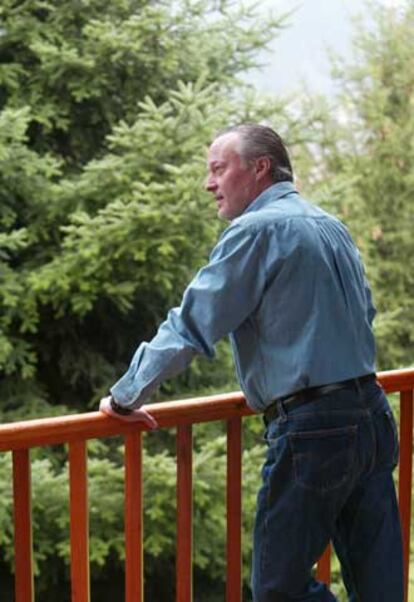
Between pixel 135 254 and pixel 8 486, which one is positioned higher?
pixel 135 254

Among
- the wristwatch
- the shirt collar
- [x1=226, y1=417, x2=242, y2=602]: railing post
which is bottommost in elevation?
[x1=226, y1=417, x2=242, y2=602]: railing post

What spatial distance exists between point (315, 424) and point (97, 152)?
14.9ft

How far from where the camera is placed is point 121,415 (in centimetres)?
205

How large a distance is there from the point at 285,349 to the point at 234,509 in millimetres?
588

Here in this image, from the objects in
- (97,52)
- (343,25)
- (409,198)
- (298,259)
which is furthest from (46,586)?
(343,25)

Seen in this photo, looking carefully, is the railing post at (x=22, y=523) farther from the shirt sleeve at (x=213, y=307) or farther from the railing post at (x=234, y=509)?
the railing post at (x=234, y=509)

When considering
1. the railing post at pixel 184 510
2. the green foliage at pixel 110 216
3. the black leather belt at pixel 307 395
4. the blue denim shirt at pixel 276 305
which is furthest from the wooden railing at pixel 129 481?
the green foliage at pixel 110 216

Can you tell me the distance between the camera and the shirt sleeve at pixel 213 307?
189 centimetres

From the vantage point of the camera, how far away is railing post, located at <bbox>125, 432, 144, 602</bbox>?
215 cm

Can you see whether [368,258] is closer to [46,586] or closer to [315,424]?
[46,586]

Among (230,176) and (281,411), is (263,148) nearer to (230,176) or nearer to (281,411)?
(230,176)

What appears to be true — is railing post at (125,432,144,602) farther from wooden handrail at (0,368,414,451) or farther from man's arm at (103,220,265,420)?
man's arm at (103,220,265,420)

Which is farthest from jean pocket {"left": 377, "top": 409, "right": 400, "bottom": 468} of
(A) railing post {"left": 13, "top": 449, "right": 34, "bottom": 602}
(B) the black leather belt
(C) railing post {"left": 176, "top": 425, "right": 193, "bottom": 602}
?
(A) railing post {"left": 13, "top": 449, "right": 34, "bottom": 602}

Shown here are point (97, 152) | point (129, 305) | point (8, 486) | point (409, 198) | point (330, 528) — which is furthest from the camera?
point (409, 198)
